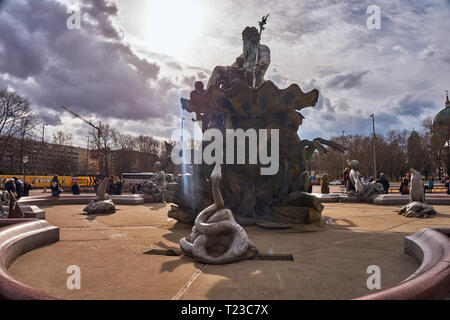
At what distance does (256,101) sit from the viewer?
9297mm

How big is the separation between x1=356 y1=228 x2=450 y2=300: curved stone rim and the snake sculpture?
7.72 ft

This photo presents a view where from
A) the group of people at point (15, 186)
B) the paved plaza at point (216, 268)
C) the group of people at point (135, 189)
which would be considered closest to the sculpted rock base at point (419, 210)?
the paved plaza at point (216, 268)

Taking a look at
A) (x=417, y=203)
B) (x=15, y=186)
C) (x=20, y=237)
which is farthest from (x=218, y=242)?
(x=15, y=186)

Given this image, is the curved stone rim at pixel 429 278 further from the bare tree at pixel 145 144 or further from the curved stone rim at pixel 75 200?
the bare tree at pixel 145 144

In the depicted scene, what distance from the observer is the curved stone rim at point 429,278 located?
245 centimetres

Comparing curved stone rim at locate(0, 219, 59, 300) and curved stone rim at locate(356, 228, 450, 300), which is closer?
curved stone rim at locate(356, 228, 450, 300)

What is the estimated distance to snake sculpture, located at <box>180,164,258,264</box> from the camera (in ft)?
15.5

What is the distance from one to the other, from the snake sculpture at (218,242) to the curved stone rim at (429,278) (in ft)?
7.72

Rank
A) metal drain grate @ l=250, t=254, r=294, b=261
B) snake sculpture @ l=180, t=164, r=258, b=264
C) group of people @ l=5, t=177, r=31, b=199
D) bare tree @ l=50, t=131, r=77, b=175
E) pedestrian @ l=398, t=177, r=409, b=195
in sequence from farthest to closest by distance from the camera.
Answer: bare tree @ l=50, t=131, r=77, b=175 → pedestrian @ l=398, t=177, r=409, b=195 → group of people @ l=5, t=177, r=31, b=199 → metal drain grate @ l=250, t=254, r=294, b=261 → snake sculpture @ l=180, t=164, r=258, b=264

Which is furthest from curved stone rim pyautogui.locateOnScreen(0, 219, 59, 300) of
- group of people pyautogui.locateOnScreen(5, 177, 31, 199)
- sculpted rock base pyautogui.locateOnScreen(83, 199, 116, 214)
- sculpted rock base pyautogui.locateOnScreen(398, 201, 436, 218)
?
sculpted rock base pyautogui.locateOnScreen(398, 201, 436, 218)

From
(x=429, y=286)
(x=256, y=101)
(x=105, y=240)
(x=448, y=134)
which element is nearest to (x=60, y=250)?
(x=105, y=240)

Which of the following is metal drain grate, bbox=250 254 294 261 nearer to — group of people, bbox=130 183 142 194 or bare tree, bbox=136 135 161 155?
group of people, bbox=130 183 142 194

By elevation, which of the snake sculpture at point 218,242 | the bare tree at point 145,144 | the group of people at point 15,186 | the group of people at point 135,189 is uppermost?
the bare tree at point 145,144
